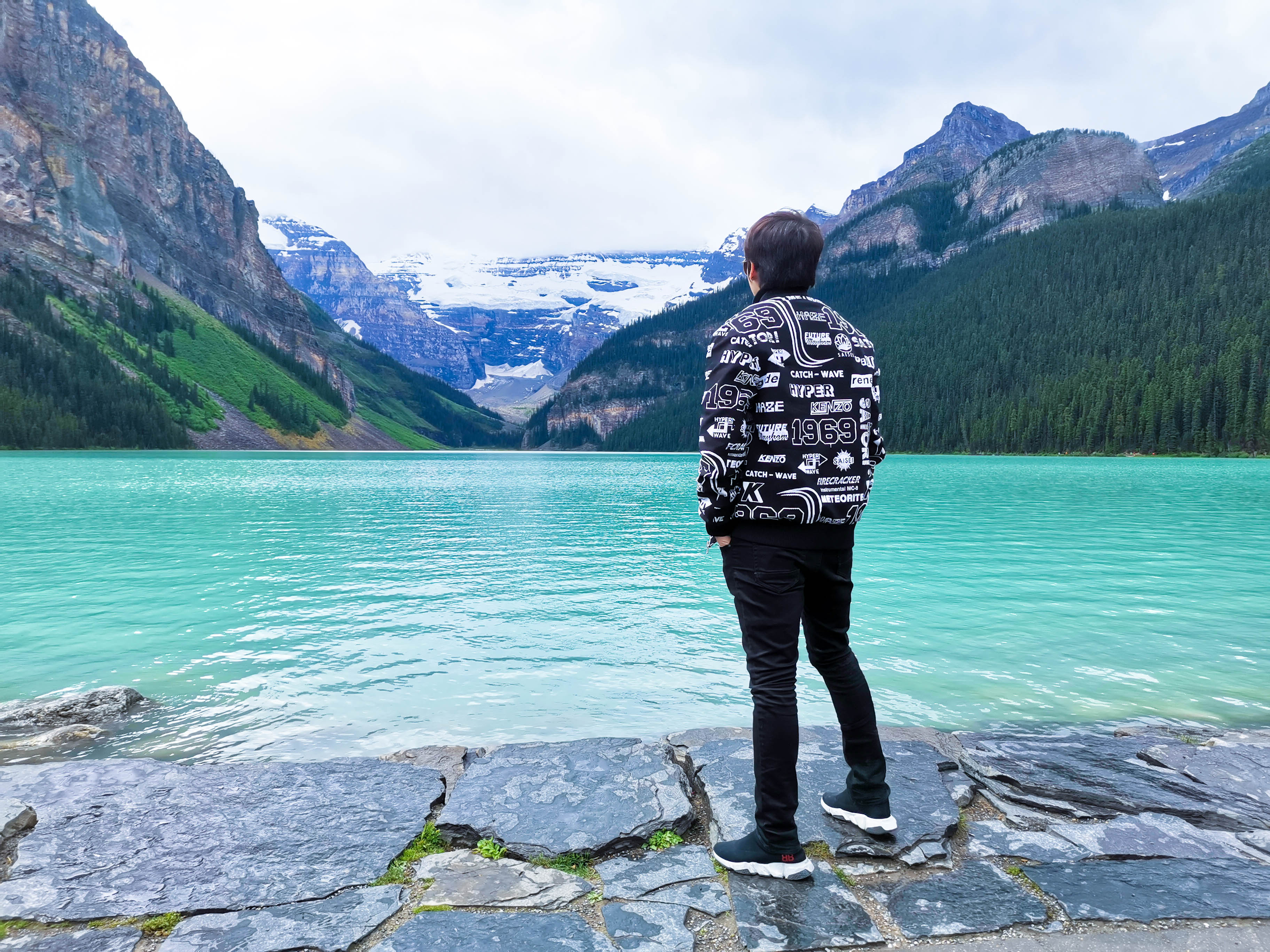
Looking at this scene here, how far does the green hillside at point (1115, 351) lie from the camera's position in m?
118

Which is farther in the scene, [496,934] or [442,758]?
[442,758]

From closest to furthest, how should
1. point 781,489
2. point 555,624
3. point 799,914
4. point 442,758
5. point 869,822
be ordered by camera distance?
1. point 799,914
2. point 781,489
3. point 869,822
4. point 442,758
5. point 555,624

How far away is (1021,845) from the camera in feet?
13.5

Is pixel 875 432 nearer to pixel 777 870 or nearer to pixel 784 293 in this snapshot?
pixel 784 293

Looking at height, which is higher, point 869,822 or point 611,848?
point 869,822

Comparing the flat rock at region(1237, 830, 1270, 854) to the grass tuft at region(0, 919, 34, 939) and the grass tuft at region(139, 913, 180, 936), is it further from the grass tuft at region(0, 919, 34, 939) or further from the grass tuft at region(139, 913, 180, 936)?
the grass tuft at region(0, 919, 34, 939)

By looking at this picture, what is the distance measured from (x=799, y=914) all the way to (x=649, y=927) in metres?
0.75

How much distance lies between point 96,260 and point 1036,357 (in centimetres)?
23680

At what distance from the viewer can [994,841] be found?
4.17 metres

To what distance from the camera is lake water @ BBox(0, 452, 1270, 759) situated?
8211 millimetres

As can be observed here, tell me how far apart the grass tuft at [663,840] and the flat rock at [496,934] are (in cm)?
81

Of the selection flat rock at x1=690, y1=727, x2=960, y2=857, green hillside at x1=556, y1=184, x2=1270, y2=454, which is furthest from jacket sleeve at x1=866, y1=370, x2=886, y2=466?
green hillside at x1=556, y1=184, x2=1270, y2=454

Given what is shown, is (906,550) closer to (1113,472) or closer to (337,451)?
(1113,472)

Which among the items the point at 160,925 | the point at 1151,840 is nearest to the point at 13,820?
the point at 160,925
